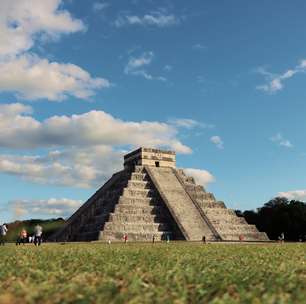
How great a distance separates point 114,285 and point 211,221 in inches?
1814

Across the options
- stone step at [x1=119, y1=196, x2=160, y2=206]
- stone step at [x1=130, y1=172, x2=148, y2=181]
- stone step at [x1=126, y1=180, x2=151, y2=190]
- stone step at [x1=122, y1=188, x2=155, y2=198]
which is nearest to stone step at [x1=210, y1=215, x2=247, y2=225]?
stone step at [x1=119, y1=196, x2=160, y2=206]

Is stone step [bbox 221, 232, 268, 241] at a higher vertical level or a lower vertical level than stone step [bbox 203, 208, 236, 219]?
lower

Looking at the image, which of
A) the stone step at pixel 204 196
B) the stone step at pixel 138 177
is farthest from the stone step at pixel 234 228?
the stone step at pixel 138 177

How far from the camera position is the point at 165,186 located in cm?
5547

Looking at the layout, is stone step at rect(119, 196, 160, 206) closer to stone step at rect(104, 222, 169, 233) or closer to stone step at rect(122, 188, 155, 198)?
stone step at rect(122, 188, 155, 198)

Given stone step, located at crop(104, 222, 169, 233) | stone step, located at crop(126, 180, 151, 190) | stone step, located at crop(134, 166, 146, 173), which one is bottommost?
stone step, located at crop(104, 222, 169, 233)

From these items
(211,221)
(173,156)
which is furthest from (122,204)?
(173,156)

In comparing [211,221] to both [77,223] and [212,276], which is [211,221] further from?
[212,276]

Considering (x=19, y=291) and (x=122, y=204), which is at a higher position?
(x=122, y=204)

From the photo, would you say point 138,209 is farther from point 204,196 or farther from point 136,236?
point 204,196

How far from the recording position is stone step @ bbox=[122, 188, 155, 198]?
51612mm

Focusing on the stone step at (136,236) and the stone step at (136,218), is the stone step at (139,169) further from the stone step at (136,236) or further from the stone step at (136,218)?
the stone step at (136,236)

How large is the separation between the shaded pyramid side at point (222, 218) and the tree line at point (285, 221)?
65.2 feet

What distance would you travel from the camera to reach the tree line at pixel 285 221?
72.3m
